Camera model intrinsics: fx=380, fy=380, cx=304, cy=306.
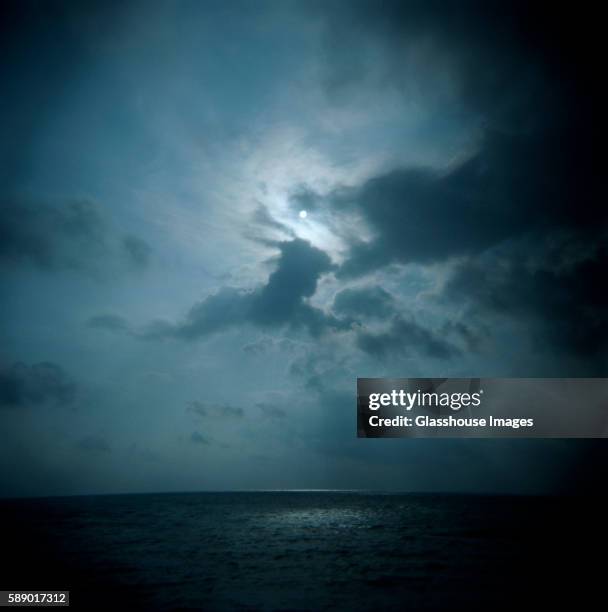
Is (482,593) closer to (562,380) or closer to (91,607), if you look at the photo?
(562,380)

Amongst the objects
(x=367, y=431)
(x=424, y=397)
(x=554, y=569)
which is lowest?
(x=554, y=569)

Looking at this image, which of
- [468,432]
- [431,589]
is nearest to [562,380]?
[468,432]

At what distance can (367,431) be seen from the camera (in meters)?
24.4

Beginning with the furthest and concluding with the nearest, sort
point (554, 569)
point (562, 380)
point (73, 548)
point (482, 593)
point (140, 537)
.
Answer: point (140, 537) < point (73, 548) < point (562, 380) < point (554, 569) < point (482, 593)

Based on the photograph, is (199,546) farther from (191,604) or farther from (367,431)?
(367,431)

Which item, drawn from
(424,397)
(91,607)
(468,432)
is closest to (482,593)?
(468,432)

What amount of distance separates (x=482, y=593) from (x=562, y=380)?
14.1 meters

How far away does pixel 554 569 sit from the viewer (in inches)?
914

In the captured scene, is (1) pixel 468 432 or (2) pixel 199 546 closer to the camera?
(1) pixel 468 432

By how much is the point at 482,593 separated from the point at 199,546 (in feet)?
76.8

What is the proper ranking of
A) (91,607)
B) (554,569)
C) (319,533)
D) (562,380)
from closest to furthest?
(91,607) < (554,569) < (562,380) < (319,533)

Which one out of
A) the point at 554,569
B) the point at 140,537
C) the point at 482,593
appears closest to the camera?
the point at 482,593

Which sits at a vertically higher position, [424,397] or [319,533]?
[424,397]

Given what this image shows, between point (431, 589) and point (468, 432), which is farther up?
point (468, 432)
